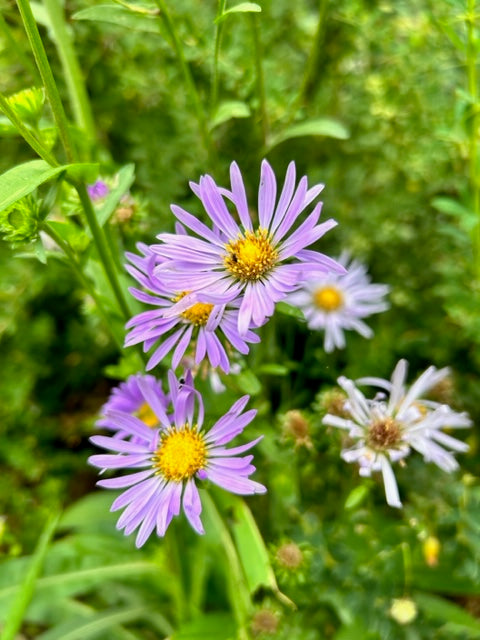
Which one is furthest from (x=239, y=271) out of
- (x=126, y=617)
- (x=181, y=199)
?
(x=126, y=617)

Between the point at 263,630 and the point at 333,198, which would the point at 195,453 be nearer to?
the point at 263,630

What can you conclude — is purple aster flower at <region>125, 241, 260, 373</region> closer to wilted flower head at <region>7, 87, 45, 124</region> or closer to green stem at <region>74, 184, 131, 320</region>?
green stem at <region>74, 184, 131, 320</region>

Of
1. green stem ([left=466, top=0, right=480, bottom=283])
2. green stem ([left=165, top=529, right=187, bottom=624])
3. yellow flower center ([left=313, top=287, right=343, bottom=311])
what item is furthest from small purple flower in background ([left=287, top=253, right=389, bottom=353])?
green stem ([left=165, top=529, right=187, bottom=624])

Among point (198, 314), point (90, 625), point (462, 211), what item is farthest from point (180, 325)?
point (90, 625)

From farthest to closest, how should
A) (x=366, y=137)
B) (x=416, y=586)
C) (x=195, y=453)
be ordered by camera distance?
(x=366, y=137) → (x=416, y=586) → (x=195, y=453)

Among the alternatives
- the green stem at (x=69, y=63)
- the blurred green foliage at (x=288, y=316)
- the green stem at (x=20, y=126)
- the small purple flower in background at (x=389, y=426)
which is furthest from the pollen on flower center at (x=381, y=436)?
the green stem at (x=69, y=63)

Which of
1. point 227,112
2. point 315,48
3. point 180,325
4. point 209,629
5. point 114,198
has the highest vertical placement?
point 315,48

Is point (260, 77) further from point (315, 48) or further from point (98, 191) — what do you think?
point (98, 191)
